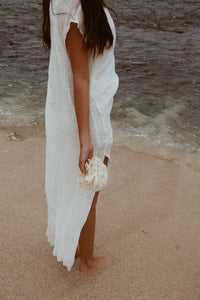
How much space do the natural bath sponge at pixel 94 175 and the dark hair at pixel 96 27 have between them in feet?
1.49

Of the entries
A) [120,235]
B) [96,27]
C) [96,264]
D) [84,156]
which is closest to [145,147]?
[120,235]

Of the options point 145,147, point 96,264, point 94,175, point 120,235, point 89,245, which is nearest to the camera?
point 94,175

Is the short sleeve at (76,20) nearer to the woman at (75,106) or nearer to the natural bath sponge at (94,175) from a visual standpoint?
the woman at (75,106)

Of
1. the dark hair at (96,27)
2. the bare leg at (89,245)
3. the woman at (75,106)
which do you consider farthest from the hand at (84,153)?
the dark hair at (96,27)

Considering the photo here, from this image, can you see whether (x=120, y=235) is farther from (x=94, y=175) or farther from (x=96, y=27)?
(x=96, y=27)

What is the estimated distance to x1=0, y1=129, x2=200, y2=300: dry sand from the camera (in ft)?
6.40

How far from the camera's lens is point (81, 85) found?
145 centimetres

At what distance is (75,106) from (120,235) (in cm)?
118

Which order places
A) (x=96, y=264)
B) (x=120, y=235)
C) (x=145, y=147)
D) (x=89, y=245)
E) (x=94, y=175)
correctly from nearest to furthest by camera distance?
(x=94, y=175) → (x=89, y=245) → (x=96, y=264) → (x=120, y=235) → (x=145, y=147)

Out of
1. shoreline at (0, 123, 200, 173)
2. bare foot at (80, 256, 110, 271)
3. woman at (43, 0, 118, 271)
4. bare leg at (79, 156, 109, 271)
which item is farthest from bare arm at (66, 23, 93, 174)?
shoreline at (0, 123, 200, 173)

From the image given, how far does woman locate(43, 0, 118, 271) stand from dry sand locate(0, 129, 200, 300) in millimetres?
273

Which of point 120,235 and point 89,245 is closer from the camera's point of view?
point 89,245

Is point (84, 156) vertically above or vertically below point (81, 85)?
below

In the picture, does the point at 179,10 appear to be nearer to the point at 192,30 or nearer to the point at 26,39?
the point at 192,30
